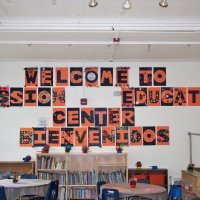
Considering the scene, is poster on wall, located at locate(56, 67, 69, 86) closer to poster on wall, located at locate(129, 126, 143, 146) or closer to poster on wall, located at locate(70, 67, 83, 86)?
poster on wall, located at locate(70, 67, 83, 86)

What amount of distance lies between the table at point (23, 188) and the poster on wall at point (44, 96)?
2.95 metres

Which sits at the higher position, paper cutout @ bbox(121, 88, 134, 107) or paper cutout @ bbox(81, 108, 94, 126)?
paper cutout @ bbox(121, 88, 134, 107)

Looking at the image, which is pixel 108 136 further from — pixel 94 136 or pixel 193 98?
pixel 193 98

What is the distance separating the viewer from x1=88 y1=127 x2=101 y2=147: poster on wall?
946 cm

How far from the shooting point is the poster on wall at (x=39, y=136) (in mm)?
9438

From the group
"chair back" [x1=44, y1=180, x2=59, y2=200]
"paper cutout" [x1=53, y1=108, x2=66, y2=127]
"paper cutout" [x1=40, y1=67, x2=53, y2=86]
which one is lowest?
"chair back" [x1=44, y1=180, x2=59, y2=200]

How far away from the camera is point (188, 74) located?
9703 millimetres

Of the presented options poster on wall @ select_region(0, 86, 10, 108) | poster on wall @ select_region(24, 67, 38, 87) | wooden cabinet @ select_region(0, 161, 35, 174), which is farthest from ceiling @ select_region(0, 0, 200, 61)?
wooden cabinet @ select_region(0, 161, 35, 174)

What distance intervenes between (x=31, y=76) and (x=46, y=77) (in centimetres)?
37

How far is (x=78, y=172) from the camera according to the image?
9312 mm

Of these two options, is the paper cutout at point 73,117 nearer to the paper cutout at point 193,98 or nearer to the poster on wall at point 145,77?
the poster on wall at point 145,77

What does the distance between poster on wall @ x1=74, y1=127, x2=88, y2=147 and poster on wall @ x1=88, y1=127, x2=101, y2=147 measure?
0.33ft

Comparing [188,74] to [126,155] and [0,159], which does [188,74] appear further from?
[0,159]

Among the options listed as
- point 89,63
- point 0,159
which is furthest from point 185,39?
point 0,159
